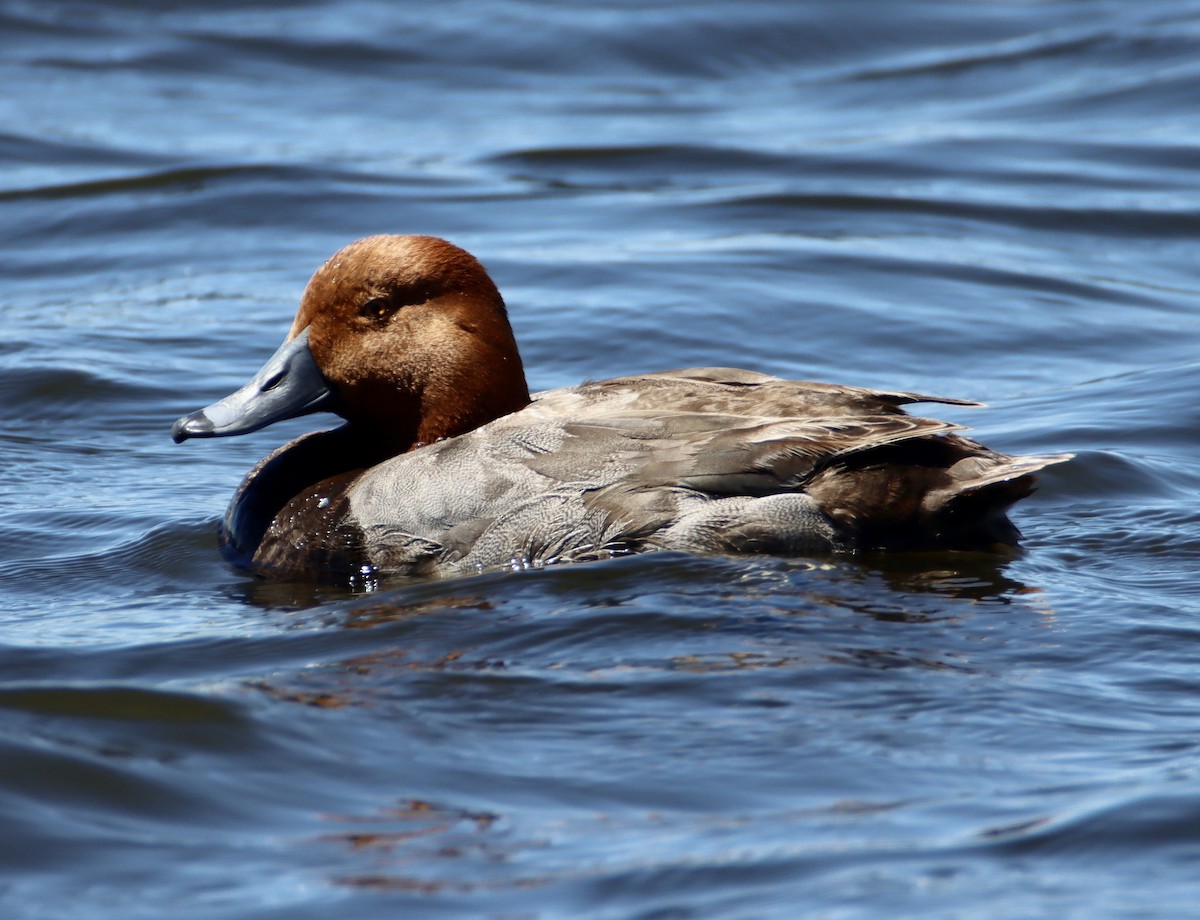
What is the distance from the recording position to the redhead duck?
5.29m

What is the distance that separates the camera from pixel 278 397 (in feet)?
19.7

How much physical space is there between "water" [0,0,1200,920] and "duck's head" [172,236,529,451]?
2.49 feet

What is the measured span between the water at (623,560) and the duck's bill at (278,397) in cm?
49

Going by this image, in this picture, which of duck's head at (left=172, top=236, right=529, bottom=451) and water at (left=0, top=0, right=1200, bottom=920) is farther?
duck's head at (left=172, top=236, right=529, bottom=451)

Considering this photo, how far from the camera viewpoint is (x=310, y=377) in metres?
6.01

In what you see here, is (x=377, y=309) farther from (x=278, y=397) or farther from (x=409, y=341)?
(x=278, y=397)

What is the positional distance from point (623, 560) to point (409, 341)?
3.83 feet

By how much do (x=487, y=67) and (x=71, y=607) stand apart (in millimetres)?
11162

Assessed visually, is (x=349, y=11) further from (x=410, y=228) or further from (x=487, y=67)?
(x=410, y=228)

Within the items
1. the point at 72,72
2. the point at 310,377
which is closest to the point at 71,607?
the point at 310,377

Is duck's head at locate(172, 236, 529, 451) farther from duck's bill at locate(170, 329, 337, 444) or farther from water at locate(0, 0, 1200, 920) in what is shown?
water at locate(0, 0, 1200, 920)

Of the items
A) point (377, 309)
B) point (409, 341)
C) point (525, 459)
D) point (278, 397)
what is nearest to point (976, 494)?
point (525, 459)

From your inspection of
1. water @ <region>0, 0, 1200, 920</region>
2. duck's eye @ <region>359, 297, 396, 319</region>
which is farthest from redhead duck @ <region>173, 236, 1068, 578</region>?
water @ <region>0, 0, 1200, 920</region>

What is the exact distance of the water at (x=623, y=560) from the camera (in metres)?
3.82
